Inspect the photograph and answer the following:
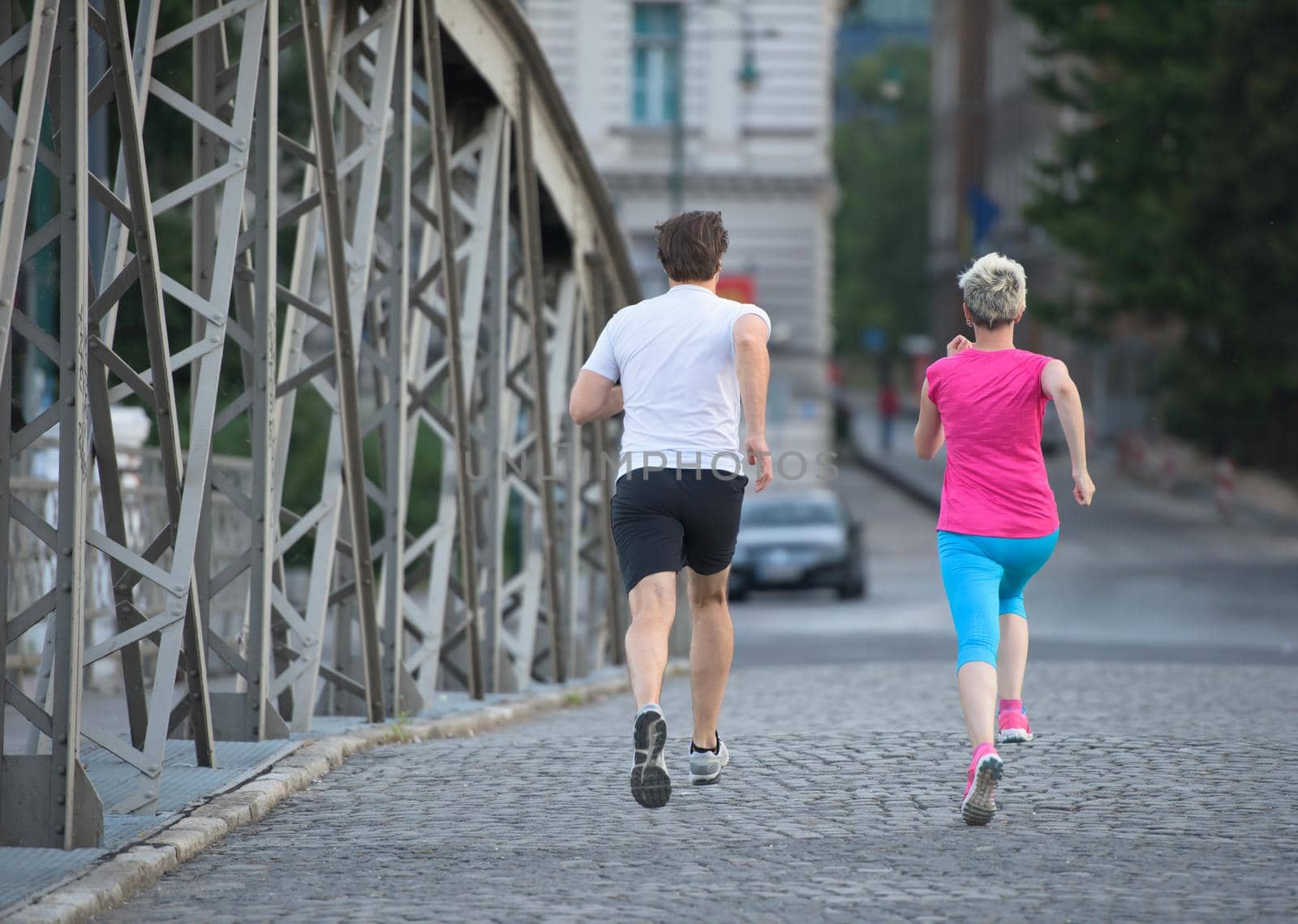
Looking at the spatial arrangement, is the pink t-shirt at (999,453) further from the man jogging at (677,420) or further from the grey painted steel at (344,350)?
the grey painted steel at (344,350)

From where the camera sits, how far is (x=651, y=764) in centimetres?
670

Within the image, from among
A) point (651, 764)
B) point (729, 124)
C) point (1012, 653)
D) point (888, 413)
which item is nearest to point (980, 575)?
point (1012, 653)

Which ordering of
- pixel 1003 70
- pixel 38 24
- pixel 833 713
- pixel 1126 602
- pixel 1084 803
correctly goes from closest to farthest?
pixel 38 24
pixel 1084 803
pixel 833 713
pixel 1126 602
pixel 1003 70

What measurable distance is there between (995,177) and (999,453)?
76.9 metres

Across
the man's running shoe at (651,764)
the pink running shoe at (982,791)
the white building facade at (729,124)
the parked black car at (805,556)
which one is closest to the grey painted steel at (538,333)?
the man's running shoe at (651,764)

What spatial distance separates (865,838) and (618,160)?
147 feet

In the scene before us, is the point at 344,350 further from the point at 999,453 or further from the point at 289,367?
the point at 999,453

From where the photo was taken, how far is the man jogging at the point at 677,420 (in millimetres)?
7098

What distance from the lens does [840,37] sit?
149m

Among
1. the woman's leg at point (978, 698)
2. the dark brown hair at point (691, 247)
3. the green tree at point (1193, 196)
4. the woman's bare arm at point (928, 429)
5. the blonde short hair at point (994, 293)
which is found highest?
the green tree at point (1193, 196)

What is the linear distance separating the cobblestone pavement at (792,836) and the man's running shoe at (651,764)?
0.34ft

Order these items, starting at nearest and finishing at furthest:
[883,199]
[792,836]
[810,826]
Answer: [792,836], [810,826], [883,199]

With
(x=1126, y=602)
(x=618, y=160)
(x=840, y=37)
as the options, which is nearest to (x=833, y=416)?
(x=618, y=160)

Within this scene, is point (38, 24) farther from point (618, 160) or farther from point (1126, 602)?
point (618, 160)
